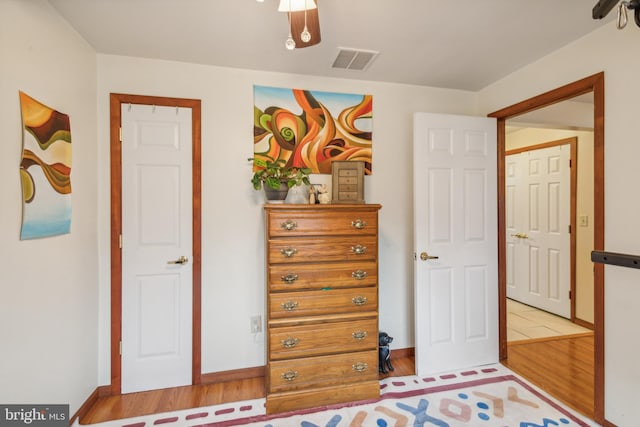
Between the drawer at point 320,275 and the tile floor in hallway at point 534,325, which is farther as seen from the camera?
the tile floor in hallway at point 534,325

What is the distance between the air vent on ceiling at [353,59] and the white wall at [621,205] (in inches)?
55.8

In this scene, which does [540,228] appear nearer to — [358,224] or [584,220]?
[584,220]

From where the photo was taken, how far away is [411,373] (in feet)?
→ 8.38

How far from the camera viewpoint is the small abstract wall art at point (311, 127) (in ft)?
8.27

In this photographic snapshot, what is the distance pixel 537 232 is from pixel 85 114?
16.3ft

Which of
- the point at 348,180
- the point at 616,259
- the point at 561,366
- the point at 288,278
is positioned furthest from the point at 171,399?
the point at 561,366

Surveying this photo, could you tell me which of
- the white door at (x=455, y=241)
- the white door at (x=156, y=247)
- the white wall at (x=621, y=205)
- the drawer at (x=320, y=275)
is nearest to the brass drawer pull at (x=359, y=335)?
the drawer at (x=320, y=275)

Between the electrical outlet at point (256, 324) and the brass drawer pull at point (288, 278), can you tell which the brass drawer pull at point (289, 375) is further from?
the brass drawer pull at point (288, 278)

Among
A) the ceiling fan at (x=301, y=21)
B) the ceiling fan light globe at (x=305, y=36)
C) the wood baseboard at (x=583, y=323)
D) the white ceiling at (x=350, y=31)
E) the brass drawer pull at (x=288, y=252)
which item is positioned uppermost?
the white ceiling at (x=350, y=31)

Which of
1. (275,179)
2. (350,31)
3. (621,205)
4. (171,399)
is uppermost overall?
(350,31)

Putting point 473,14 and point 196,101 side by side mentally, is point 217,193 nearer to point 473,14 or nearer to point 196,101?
point 196,101

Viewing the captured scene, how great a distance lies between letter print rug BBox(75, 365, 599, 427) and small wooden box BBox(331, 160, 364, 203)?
1.49 metres

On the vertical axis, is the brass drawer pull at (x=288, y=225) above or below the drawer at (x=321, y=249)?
above
